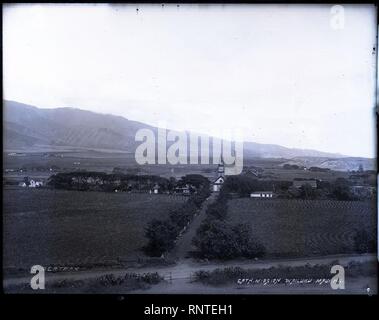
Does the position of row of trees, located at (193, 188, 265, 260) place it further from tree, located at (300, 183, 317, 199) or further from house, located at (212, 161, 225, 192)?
tree, located at (300, 183, 317, 199)

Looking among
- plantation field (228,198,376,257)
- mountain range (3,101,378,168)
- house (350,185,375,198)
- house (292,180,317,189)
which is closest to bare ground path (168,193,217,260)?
plantation field (228,198,376,257)

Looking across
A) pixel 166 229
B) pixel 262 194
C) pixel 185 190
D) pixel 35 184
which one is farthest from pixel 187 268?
pixel 35 184

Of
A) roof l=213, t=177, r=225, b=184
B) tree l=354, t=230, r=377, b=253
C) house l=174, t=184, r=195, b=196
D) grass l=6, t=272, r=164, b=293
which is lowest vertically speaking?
grass l=6, t=272, r=164, b=293

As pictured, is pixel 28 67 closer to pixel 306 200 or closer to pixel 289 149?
pixel 289 149

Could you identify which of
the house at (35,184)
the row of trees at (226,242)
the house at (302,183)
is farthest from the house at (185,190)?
the house at (35,184)

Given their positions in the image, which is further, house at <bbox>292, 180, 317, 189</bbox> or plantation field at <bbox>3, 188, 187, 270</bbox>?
house at <bbox>292, 180, 317, 189</bbox>

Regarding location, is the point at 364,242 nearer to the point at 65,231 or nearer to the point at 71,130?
the point at 65,231
